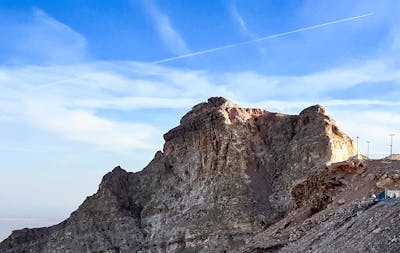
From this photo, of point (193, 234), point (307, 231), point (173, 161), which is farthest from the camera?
point (173, 161)

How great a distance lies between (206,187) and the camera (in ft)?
354

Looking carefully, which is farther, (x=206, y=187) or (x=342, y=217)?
(x=206, y=187)

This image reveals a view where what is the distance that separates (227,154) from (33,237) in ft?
117

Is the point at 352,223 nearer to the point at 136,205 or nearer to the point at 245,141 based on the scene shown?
the point at 245,141

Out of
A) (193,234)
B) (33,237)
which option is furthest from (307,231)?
(33,237)

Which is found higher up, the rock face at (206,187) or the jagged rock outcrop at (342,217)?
the rock face at (206,187)

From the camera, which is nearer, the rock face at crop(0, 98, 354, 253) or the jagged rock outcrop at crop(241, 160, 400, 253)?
the jagged rock outcrop at crop(241, 160, 400, 253)

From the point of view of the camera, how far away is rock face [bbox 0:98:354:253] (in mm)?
102250

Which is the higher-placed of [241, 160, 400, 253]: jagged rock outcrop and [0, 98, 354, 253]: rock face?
[0, 98, 354, 253]: rock face

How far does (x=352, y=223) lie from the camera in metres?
26.6

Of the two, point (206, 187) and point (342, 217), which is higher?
point (206, 187)

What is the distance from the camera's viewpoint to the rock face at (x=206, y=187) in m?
102

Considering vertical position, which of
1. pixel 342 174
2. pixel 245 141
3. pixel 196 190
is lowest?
pixel 342 174

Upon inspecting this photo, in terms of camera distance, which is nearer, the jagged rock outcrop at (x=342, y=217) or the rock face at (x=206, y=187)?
A: the jagged rock outcrop at (x=342, y=217)
